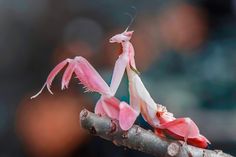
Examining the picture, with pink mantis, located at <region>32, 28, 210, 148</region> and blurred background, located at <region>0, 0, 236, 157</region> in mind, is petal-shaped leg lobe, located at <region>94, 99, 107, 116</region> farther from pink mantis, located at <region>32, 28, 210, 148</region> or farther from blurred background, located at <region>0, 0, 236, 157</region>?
blurred background, located at <region>0, 0, 236, 157</region>

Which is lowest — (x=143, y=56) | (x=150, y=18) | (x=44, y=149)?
(x=44, y=149)

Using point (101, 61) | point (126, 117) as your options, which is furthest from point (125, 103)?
point (101, 61)

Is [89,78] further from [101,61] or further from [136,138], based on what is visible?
[101,61]

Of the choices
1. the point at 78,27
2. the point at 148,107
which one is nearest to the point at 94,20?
the point at 78,27

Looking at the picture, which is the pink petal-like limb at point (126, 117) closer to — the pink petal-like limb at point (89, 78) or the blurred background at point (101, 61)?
the pink petal-like limb at point (89, 78)

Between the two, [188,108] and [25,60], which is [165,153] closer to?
[188,108]

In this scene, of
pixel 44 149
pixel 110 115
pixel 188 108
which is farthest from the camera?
pixel 44 149

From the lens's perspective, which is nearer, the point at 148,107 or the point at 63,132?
the point at 148,107
